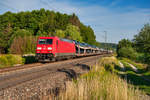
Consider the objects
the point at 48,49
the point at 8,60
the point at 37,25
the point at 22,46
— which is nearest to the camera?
the point at 8,60

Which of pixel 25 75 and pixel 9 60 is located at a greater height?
pixel 9 60

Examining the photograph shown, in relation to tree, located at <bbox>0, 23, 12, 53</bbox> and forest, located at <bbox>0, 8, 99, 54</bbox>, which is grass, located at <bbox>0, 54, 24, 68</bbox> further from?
tree, located at <bbox>0, 23, 12, 53</bbox>

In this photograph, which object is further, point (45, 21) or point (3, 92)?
point (45, 21)

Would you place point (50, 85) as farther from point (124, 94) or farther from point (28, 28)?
point (28, 28)

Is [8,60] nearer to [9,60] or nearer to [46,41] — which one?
[9,60]

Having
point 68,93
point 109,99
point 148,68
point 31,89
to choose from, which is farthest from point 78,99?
point 148,68

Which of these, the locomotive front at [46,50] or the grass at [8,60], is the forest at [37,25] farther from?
the grass at [8,60]

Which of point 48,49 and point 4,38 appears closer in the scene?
point 48,49

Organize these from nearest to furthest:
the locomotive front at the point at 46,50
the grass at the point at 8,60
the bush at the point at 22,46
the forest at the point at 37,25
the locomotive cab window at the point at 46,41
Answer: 1. the grass at the point at 8,60
2. the locomotive front at the point at 46,50
3. the locomotive cab window at the point at 46,41
4. the bush at the point at 22,46
5. the forest at the point at 37,25

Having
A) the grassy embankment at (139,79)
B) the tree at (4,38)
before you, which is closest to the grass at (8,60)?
the grassy embankment at (139,79)

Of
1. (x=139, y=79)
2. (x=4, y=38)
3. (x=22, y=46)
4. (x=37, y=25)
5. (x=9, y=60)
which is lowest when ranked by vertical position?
(x=139, y=79)

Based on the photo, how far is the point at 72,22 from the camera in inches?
2697

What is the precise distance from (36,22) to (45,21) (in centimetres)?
371

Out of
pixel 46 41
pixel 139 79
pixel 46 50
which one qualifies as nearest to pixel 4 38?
pixel 46 41
